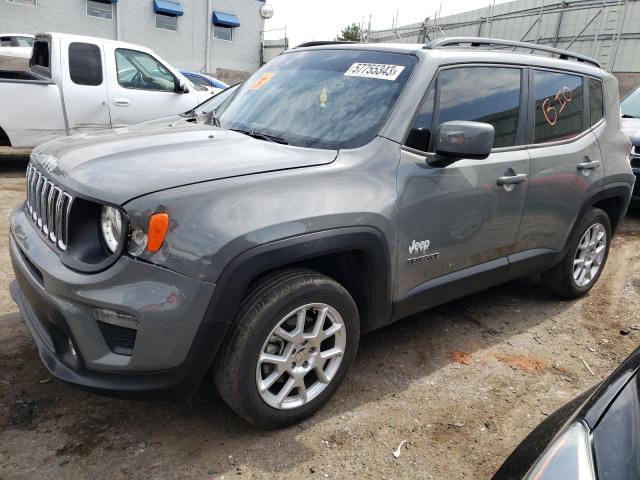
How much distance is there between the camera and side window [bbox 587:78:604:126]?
4.04m

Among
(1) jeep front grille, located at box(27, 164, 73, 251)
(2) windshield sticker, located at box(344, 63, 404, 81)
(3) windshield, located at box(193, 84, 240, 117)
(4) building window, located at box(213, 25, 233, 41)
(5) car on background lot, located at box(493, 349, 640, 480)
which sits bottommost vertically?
(5) car on background lot, located at box(493, 349, 640, 480)

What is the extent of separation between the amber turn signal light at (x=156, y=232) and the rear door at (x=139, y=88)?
6.18 m

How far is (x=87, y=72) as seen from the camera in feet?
24.2

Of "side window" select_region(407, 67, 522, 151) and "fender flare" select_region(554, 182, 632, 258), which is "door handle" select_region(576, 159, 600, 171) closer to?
"fender flare" select_region(554, 182, 632, 258)

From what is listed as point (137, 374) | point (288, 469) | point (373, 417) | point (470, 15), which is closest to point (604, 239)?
point (373, 417)

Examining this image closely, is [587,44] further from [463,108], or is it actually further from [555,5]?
[463,108]

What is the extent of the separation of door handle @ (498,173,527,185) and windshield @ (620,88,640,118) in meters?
5.64

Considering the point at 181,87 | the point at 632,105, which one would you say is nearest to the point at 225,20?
the point at 181,87

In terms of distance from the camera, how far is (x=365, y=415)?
276cm

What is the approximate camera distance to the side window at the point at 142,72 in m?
7.65

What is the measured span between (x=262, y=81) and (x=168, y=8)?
20.4 m

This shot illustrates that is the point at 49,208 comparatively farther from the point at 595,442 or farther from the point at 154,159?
the point at 595,442

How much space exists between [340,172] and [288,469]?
1.37m

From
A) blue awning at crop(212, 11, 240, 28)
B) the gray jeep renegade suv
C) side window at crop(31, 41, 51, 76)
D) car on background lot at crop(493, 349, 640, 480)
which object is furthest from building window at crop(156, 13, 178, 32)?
car on background lot at crop(493, 349, 640, 480)
